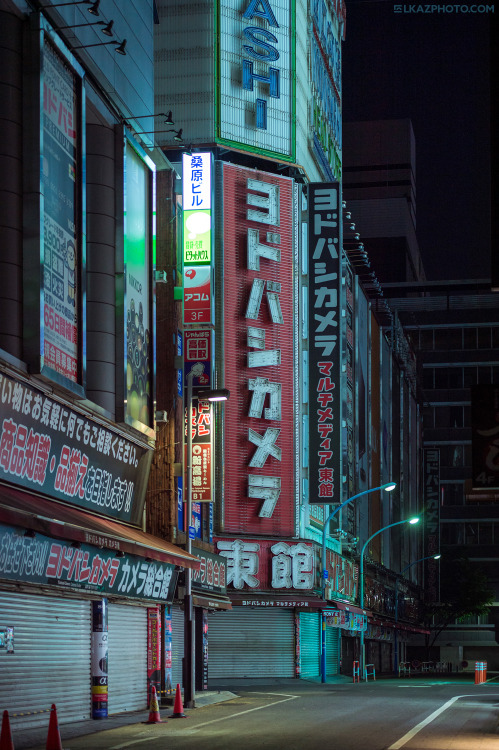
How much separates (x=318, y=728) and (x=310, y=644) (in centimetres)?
3714

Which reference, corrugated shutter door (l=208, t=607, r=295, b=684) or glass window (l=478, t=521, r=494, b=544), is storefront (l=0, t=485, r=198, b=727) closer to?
corrugated shutter door (l=208, t=607, r=295, b=684)

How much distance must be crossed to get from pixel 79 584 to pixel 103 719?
374 centimetres

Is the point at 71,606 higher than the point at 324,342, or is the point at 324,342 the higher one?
the point at 324,342

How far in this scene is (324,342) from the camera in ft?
199

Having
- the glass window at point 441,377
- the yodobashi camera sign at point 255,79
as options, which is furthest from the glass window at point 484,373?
the yodobashi camera sign at point 255,79

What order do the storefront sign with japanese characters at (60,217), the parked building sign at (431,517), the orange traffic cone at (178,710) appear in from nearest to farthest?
the storefront sign with japanese characters at (60,217), the orange traffic cone at (178,710), the parked building sign at (431,517)

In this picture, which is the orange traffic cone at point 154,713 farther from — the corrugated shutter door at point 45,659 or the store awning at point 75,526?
the store awning at point 75,526

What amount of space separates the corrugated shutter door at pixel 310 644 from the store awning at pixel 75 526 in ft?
92.9

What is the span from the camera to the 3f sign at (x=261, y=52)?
202 ft

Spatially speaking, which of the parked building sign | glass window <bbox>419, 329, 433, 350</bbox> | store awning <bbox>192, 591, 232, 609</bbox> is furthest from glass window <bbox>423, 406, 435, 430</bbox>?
store awning <bbox>192, 591, 232, 609</bbox>

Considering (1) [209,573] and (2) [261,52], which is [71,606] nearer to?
(1) [209,573]

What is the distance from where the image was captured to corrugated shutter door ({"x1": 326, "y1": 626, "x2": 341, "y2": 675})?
221 feet

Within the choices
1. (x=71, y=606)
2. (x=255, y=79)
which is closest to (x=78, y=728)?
(x=71, y=606)

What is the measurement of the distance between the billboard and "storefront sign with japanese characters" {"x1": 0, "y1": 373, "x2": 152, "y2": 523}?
24375 mm
